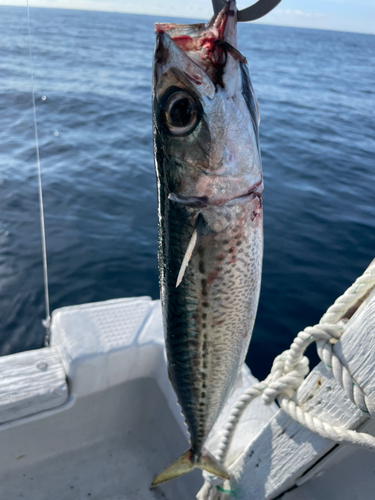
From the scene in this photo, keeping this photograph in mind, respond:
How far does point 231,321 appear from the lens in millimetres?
1395

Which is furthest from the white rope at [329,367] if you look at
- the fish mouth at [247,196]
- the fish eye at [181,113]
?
the fish eye at [181,113]

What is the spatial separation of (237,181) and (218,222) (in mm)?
144

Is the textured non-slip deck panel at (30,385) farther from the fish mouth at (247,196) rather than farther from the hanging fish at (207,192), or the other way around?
the fish mouth at (247,196)

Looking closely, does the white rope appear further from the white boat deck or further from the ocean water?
the ocean water

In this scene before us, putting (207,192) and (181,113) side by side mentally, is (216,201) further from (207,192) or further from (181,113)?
(181,113)

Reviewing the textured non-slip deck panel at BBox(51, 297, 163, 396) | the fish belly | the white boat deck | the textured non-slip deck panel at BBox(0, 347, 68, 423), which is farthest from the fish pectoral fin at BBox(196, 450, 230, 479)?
the textured non-slip deck panel at BBox(0, 347, 68, 423)

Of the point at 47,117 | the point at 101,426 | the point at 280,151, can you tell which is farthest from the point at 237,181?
the point at 47,117

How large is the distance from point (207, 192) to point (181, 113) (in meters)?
0.25

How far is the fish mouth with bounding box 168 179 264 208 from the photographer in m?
1.21

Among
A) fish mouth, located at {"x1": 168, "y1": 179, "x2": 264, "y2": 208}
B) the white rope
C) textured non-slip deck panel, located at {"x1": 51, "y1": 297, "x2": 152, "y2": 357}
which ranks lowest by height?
textured non-slip deck panel, located at {"x1": 51, "y1": 297, "x2": 152, "y2": 357}

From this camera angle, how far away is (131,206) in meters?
7.37

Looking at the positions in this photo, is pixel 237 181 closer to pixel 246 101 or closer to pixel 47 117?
pixel 246 101

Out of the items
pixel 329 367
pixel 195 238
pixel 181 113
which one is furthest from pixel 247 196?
pixel 329 367

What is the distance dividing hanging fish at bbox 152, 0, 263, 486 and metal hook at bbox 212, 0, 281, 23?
0.02 m
